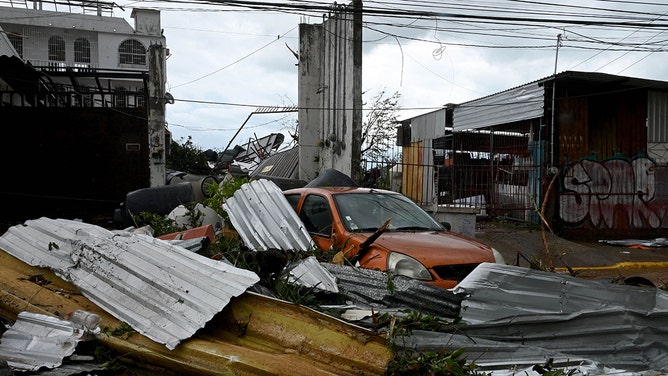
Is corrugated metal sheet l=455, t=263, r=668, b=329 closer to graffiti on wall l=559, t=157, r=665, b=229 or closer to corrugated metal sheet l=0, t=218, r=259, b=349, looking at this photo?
corrugated metal sheet l=0, t=218, r=259, b=349

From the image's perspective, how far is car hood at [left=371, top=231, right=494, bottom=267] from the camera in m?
5.12

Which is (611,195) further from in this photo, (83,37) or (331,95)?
(83,37)

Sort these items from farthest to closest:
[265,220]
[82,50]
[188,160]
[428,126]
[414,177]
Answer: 1. [82,50]
2. [188,160]
3. [428,126]
4. [414,177]
5. [265,220]

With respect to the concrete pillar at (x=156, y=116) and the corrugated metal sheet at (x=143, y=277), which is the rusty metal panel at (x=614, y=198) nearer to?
the concrete pillar at (x=156, y=116)

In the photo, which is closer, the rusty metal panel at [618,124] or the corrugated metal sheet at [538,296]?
the corrugated metal sheet at [538,296]

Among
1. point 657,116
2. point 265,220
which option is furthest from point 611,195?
point 265,220

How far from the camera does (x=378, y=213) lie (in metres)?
6.32

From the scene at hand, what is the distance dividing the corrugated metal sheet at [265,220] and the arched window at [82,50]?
108ft

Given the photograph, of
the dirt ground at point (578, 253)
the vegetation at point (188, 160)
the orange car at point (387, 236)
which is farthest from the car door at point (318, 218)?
the vegetation at point (188, 160)

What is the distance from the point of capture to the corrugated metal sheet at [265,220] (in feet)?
18.6

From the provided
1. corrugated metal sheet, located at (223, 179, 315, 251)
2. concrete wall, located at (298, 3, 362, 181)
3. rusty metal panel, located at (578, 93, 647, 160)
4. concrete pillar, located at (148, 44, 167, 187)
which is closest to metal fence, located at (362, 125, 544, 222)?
concrete wall, located at (298, 3, 362, 181)

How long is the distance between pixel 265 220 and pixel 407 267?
1.76 metres

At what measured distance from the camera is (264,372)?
118 inches

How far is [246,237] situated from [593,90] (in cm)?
1148
